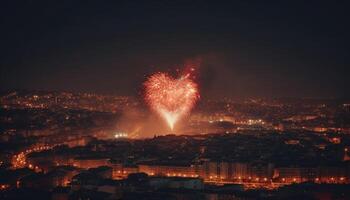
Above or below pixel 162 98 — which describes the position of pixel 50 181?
below

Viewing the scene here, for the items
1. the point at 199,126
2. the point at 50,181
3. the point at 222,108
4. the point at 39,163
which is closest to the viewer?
the point at 50,181

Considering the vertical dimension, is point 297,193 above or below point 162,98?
below

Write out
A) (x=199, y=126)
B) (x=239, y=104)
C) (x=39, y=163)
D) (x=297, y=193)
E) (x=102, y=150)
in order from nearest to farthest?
(x=297, y=193)
(x=39, y=163)
(x=102, y=150)
(x=199, y=126)
(x=239, y=104)

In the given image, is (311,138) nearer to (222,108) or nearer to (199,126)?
(199,126)

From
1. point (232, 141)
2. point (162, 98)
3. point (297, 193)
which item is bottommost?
point (297, 193)

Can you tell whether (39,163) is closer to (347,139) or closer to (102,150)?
(102,150)

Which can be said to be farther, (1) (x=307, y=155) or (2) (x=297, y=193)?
(1) (x=307, y=155)

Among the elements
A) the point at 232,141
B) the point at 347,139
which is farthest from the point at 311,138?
the point at 232,141

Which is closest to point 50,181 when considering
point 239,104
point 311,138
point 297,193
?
point 297,193

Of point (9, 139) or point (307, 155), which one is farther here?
point (9, 139)
